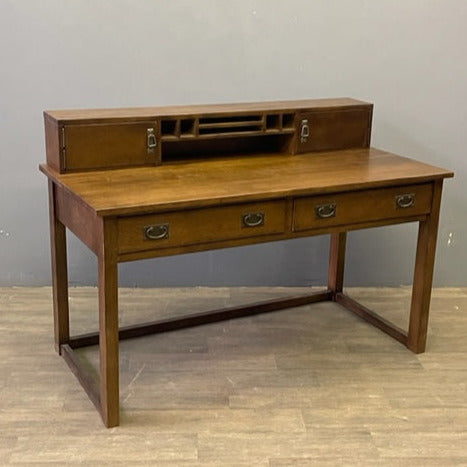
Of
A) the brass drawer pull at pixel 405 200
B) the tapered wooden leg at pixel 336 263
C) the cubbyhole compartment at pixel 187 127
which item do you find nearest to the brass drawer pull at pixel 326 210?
the brass drawer pull at pixel 405 200

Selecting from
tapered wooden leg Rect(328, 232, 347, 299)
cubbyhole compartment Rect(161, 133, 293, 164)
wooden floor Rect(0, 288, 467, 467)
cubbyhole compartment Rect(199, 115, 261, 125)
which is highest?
cubbyhole compartment Rect(199, 115, 261, 125)

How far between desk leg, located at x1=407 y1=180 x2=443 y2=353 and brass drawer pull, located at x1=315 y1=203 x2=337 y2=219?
452mm

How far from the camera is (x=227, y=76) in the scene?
3479 millimetres

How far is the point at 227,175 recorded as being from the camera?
106 inches

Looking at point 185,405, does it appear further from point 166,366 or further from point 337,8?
point 337,8

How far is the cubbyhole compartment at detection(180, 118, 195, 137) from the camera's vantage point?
111 inches

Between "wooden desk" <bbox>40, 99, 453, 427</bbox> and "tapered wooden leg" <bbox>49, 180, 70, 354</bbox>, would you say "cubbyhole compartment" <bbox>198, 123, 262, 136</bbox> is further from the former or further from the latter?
"tapered wooden leg" <bbox>49, 180, 70, 354</bbox>

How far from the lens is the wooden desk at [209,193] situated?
7.82 feet

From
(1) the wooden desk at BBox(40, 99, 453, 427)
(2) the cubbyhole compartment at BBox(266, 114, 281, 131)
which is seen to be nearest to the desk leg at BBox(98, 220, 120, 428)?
(1) the wooden desk at BBox(40, 99, 453, 427)

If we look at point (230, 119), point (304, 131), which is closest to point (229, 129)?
point (230, 119)

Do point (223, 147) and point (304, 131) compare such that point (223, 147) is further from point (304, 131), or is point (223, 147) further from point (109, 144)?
point (109, 144)

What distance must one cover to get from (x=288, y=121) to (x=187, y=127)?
0.43m

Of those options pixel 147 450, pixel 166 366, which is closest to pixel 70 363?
pixel 166 366

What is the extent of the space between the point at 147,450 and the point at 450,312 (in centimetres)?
173
